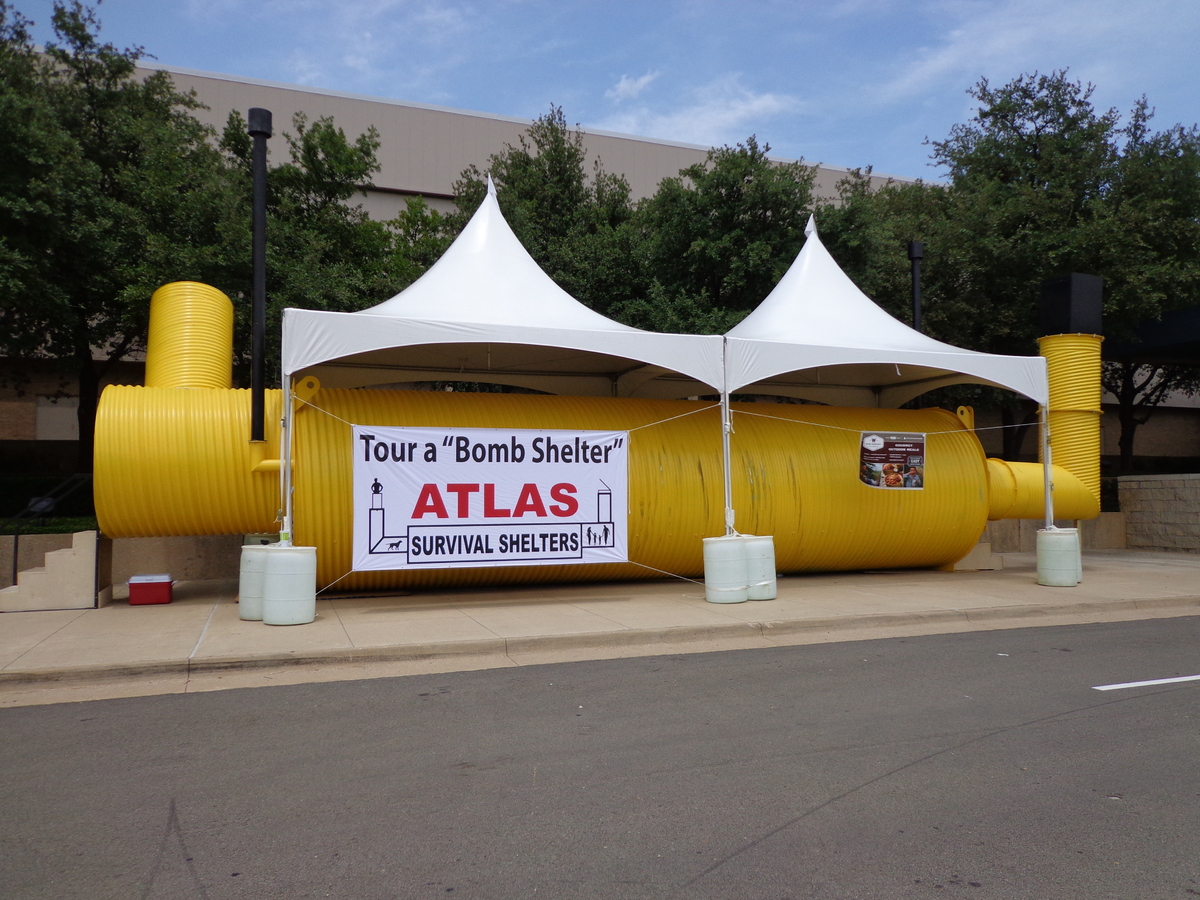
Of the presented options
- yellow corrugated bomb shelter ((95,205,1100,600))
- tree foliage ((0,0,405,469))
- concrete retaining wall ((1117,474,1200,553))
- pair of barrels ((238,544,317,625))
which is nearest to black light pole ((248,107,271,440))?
yellow corrugated bomb shelter ((95,205,1100,600))

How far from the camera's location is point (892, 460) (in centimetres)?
1284

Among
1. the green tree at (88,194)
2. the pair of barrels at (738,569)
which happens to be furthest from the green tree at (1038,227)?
the green tree at (88,194)

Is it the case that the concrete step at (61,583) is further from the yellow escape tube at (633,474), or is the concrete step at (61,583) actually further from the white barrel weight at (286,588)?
the white barrel weight at (286,588)

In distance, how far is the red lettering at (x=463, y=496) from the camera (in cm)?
999

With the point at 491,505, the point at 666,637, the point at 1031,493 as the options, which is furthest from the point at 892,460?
the point at 491,505

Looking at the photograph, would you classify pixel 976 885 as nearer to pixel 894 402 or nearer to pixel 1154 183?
pixel 894 402

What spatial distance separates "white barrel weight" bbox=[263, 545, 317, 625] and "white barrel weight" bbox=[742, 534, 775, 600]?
16.1 feet

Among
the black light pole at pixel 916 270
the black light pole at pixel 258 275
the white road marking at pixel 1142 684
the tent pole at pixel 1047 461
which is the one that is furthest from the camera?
the black light pole at pixel 916 270

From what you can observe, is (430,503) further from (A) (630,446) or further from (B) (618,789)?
(B) (618,789)

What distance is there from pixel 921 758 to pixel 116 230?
14.7 m

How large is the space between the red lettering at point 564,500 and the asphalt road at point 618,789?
3539 millimetres

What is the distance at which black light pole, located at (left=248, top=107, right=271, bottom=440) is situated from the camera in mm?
9492

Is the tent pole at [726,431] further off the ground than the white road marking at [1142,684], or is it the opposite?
the tent pole at [726,431]

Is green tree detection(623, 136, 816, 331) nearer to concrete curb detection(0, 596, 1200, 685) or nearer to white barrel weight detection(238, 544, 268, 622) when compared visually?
concrete curb detection(0, 596, 1200, 685)
